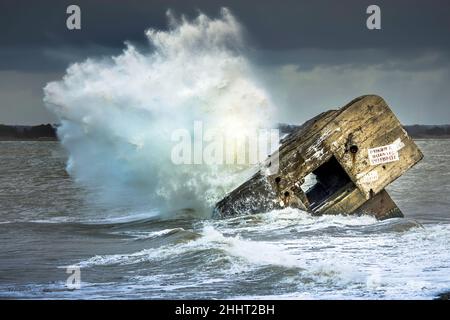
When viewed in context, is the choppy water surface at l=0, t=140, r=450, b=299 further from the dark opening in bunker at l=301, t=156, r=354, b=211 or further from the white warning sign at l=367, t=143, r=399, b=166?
the white warning sign at l=367, t=143, r=399, b=166

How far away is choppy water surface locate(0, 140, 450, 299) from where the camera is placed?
30.7 ft

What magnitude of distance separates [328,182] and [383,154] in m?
1.72

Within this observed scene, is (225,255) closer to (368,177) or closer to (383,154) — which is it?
(368,177)

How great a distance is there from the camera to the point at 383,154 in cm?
1467

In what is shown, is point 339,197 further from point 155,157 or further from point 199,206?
point 155,157

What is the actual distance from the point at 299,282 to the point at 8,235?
7104 millimetres

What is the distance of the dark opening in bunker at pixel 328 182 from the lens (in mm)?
15259

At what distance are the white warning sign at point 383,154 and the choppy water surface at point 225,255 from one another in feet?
3.17

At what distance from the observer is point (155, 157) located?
19.1m

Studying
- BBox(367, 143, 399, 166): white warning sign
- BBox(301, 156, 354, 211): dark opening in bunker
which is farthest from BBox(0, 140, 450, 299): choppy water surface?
BBox(367, 143, 399, 166): white warning sign

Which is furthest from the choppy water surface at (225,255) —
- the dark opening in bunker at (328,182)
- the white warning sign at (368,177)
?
the dark opening in bunker at (328,182)

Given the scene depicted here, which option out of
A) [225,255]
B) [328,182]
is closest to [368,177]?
[328,182]

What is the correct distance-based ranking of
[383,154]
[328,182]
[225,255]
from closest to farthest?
[225,255]
[383,154]
[328,182]
